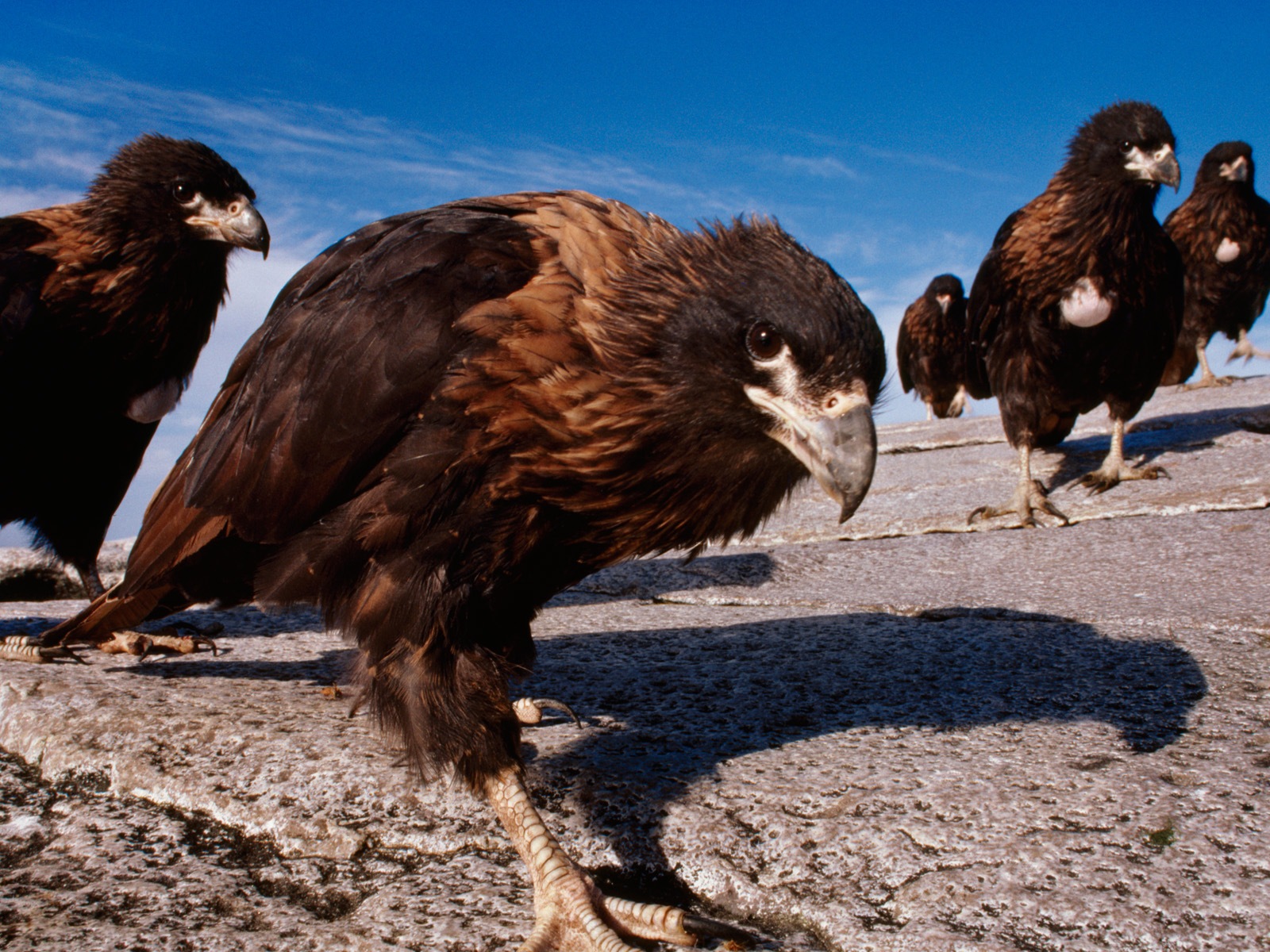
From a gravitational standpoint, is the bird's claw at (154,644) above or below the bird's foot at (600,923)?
below

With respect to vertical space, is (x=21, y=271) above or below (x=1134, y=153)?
below

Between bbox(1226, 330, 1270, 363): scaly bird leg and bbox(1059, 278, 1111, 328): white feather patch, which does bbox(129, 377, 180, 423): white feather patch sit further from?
bbox(1226, 330, 1270, 363): scaly bird leg

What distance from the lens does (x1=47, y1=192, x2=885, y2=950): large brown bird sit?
1896 millimetres

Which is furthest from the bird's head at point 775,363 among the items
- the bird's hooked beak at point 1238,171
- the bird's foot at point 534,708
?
the bird's hooked beak at point 1238,171

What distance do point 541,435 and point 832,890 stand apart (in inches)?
40.5

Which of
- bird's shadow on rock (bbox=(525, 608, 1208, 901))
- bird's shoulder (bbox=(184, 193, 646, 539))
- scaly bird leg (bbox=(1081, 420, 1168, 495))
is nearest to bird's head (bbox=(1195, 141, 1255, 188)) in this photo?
scaly bird leg (bbox=(1081, 420, 1168, 495))

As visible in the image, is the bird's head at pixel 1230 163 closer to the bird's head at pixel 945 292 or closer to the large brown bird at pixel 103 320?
the bird's head at pixel 945 292

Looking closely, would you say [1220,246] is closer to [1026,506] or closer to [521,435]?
[1026,506]

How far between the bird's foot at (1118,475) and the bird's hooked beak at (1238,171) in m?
6.20

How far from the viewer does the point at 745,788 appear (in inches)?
84.0

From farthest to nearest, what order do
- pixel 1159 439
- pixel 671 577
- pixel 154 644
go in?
pixel 1159 439 → pixel 671 577 → pixel 154 644

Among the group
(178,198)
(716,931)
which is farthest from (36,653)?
(716,931)

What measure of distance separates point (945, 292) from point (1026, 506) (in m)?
7.06

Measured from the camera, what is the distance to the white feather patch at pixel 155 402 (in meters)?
4.38
